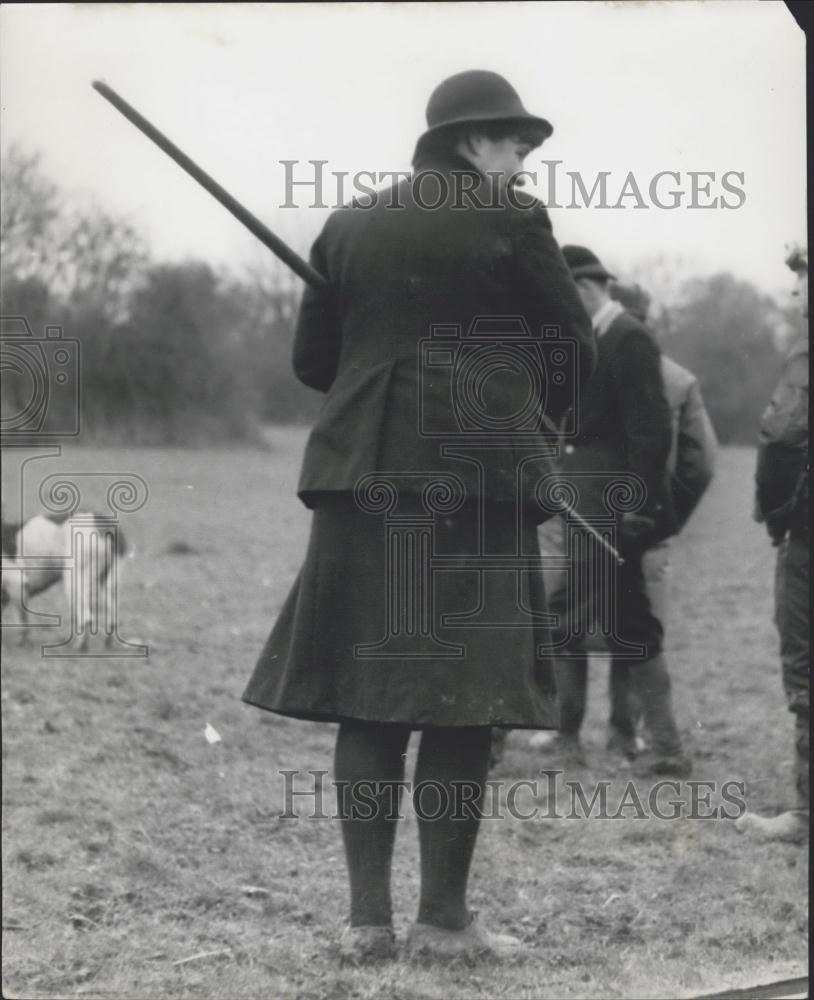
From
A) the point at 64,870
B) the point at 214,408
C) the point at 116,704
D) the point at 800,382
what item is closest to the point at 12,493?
the point at 116,704

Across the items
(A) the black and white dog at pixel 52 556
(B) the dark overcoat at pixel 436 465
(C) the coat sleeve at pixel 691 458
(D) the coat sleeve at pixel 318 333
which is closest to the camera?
(B) the dark overcoat at pixel 436 465

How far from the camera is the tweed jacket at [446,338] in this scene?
3039 millimetres

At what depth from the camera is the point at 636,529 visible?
4922 mm

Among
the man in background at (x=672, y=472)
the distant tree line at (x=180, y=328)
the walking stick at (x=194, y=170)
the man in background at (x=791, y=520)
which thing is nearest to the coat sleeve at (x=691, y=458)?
the man in background at (x=672, y=472)

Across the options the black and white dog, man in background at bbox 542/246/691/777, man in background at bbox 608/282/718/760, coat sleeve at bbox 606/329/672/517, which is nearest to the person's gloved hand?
man in background at bbox 542/246/691/777

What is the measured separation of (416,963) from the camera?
307 cm

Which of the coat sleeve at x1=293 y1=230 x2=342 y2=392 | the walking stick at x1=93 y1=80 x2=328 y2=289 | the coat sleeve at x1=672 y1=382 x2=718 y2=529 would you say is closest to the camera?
the walking stick at x1=93 y1=80 x2=328 y2=289

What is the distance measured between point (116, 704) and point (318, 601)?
2.92 m

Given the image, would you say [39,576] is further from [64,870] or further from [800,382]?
[800,382]

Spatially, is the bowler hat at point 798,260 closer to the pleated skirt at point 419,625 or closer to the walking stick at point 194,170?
the pleated skirt at point 419,625

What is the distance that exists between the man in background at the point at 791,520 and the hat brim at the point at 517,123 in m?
1.30

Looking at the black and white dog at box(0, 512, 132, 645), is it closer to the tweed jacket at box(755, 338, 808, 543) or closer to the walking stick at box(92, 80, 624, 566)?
the tweed jacket at box(755, 338, 808, 543)

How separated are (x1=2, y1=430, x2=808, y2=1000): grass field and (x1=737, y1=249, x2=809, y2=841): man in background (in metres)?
0.20

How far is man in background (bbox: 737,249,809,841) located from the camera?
420 cm
